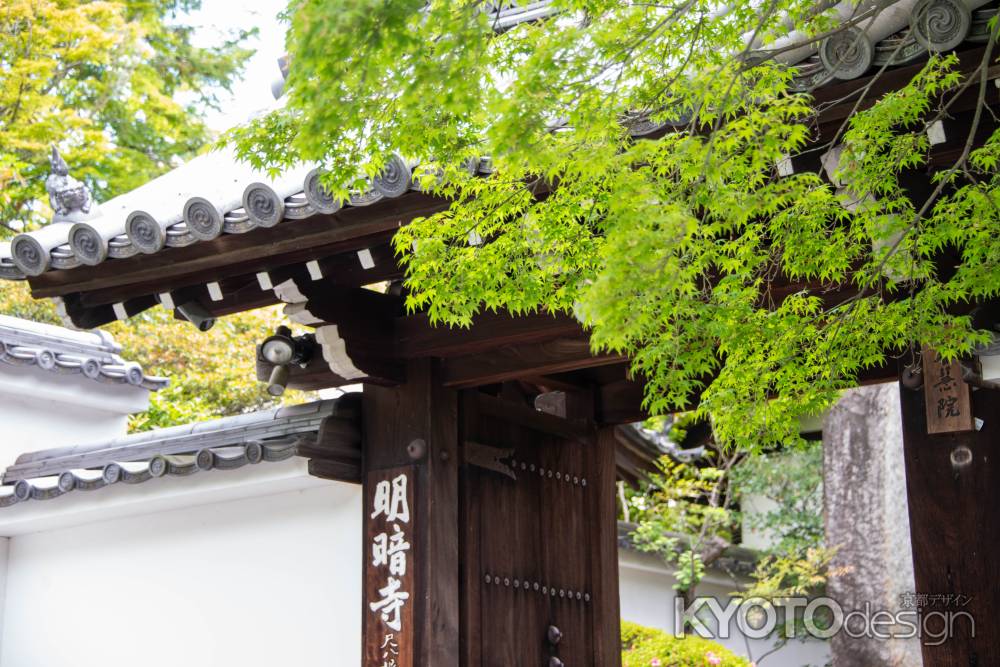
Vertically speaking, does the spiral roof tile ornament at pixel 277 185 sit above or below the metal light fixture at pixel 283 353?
above

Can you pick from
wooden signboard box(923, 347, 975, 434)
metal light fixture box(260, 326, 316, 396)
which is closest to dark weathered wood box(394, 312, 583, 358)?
metal light fixture box(260, 326, 316, 396)

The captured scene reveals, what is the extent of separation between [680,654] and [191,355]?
766 centimetres

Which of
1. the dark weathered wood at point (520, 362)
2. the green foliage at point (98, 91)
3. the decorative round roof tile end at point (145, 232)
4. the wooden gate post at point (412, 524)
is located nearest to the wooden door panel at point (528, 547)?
the wooden gate post at point (412, 524)

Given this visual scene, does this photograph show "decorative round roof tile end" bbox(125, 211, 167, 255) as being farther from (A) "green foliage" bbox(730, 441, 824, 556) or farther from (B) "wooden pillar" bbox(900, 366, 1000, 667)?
(A) "green foliage" bbox(730, 441, 824, 556)

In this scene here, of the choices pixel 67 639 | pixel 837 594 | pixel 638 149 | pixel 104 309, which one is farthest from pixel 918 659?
pixel 638 149

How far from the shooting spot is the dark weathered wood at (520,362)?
6.25 meters

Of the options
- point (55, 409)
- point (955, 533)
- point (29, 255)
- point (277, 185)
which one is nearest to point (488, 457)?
point (277, 185)

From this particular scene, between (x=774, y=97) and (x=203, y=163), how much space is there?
4036 mm

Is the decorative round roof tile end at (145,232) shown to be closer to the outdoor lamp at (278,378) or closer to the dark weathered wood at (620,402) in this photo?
the outdoor lamp at (278,378)

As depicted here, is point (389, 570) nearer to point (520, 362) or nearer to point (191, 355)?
point (520, 362)

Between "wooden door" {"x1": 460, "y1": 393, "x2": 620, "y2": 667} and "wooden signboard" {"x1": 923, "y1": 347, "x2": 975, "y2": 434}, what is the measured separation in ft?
8.22

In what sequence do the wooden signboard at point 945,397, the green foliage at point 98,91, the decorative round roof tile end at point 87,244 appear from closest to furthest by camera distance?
the wooden signboard at point 945,397 < the decorative round roof tile end at point 87,244 < the green foliage at point 98,91

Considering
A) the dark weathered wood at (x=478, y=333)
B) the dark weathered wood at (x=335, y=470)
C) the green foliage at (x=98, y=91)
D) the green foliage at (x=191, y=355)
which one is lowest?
the dark weathered wood at (x=335, y=470)

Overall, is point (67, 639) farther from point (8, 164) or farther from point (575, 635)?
point (8, 164)
